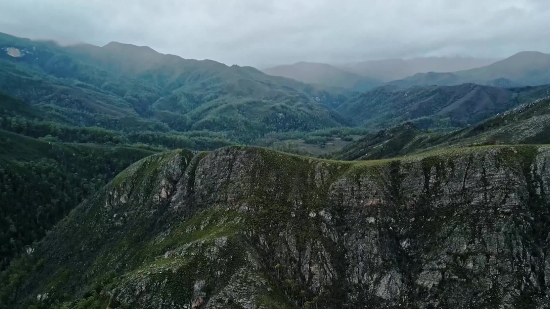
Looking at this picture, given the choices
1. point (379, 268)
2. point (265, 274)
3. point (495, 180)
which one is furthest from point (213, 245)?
point (495, 180)

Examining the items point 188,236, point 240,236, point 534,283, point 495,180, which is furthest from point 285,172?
point 534,283

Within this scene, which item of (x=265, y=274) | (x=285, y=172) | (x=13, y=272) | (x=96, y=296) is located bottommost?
(x=13, y=272)

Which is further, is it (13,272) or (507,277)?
(13,272)

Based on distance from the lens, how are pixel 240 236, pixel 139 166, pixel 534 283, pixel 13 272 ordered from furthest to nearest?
pixel 139 166 → pixel 13 272 → pixel 240 236 → pixel 534 283

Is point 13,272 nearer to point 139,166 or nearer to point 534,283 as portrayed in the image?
point 139,166

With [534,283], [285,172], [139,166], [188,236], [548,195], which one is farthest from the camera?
[139,166]

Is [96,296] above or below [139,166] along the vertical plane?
below

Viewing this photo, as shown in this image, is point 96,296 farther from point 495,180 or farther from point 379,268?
point 495,180
